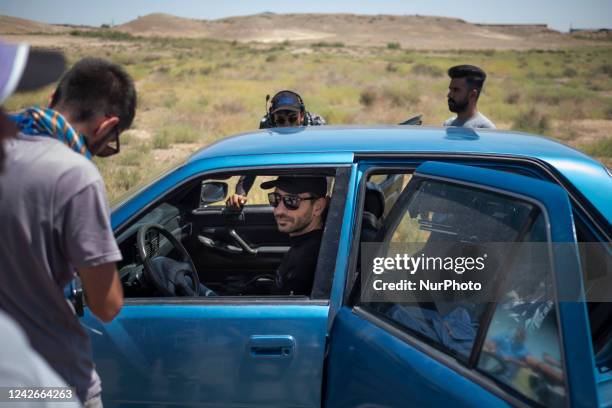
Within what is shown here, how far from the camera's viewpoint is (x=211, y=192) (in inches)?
165

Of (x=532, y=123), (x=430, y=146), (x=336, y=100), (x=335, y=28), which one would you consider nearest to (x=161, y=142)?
(x=532, y=123)

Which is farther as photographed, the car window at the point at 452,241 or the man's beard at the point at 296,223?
the man's beard at the point at 296,223

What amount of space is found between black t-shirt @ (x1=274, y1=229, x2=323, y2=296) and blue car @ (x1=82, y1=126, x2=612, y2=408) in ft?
0.91

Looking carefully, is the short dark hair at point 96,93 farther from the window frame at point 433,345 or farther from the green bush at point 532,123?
the green bush at point 532,123

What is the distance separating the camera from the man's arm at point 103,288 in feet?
5.16

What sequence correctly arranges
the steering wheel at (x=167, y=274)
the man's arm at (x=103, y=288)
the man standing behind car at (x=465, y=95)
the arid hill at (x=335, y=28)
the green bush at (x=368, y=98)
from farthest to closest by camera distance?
1. the arid hill at (x=335, y=28)
2. the green bush at (x=368, y=98)
3. the man standing behind car at (x=465, y=95)
4. the steering wheel at (x=167, y=274)
5. the man's arm at (x=103, y=288)

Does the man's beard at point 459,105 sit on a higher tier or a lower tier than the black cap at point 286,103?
higher

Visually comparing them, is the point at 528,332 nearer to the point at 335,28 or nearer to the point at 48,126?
the point at 48,126

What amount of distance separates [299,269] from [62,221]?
139 centimetres

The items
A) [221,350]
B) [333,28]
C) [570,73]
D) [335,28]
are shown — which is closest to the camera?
[221,350]

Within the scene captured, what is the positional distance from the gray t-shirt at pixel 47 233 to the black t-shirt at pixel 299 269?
1.20m

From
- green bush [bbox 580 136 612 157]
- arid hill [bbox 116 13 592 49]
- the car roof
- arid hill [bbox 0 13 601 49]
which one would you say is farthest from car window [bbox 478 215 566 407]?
arid hill [bbox 116 13 592 49]

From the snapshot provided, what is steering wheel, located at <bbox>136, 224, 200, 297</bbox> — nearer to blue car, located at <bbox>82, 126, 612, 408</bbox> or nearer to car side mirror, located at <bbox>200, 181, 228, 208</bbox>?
blue car, located at <bbox>82, 126, 612, 408</bbox>

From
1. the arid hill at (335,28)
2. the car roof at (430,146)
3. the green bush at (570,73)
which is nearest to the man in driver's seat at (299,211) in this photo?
the car roof at (430,146)
